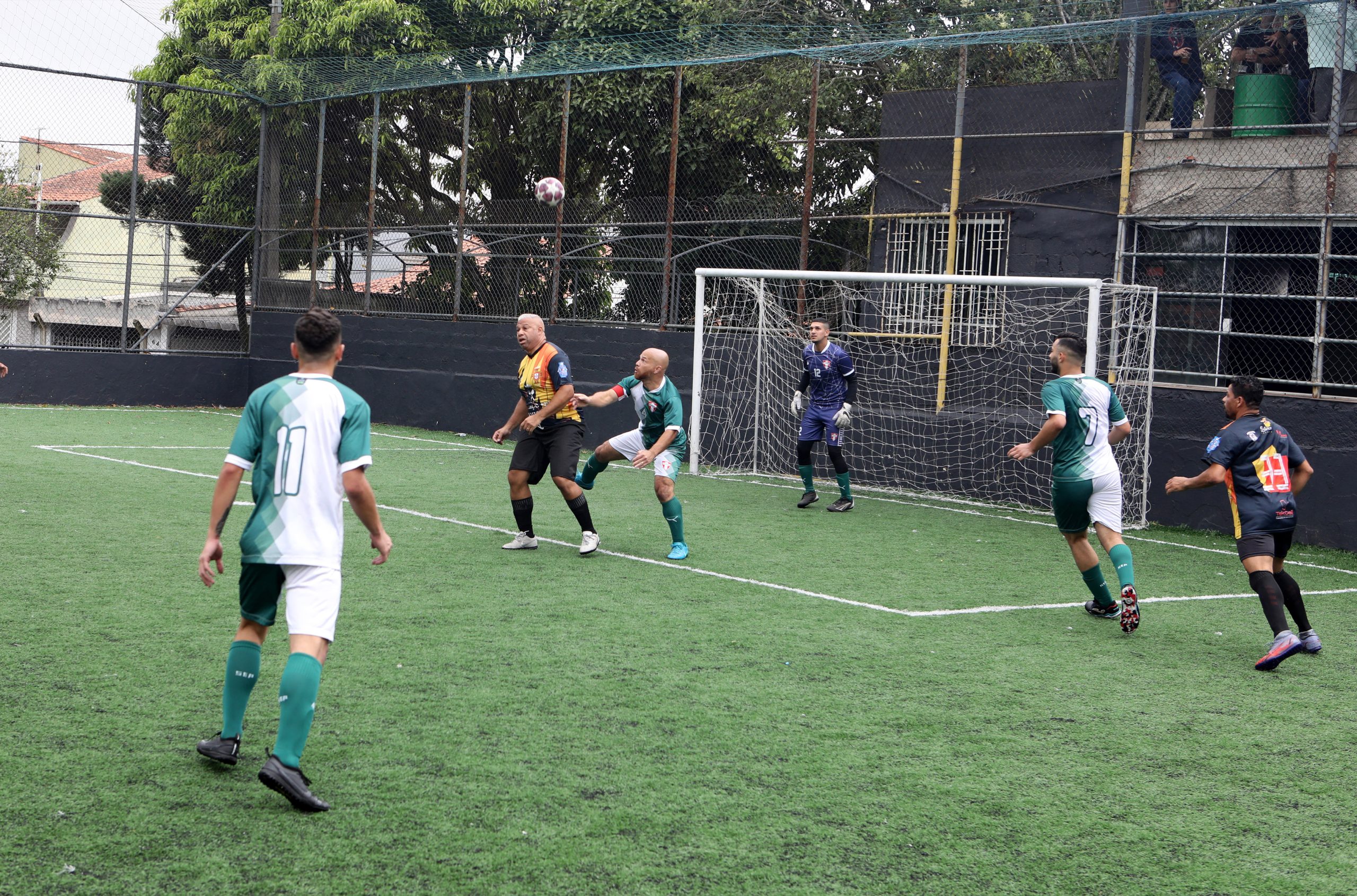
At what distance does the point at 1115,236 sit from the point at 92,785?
12.7m

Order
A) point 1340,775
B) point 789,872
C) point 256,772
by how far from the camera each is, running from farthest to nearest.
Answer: point 1340,775 < point 256,772 < point 789,872

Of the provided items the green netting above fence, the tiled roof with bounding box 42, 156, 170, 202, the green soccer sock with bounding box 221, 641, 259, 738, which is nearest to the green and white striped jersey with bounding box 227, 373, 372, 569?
the green soccer sock with bounding box 221, 641, 259, 738

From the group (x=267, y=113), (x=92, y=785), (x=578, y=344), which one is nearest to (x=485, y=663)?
(x=92, y=785)

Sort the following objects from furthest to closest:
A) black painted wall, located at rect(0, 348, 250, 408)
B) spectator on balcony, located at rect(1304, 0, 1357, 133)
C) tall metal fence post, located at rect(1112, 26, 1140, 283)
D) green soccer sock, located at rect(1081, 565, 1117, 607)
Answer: black painted wall, located at rect(0, 348, 250, 408), tall metal fence post, located at rect(1112, 26, 1140, 283), spectator on balcony, located at rect(1304, 0, 1357, 133), green soccer sock, located at rect(1081, 565, 1117, 607)

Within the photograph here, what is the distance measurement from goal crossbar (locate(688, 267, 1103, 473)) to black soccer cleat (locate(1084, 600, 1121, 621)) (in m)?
4.64

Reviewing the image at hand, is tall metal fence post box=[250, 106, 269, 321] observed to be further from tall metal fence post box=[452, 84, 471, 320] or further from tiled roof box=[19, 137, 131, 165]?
tall metal fence post box=[452, 84, 471, 320]

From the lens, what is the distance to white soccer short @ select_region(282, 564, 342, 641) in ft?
13.9

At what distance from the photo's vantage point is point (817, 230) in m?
16.5

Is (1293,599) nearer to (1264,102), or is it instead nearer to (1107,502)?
(1107,502)

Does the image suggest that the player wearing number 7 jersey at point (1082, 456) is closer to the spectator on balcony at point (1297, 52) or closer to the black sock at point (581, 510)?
the black sock at point (581, 510)

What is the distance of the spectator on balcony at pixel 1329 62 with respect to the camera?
12.3 meters

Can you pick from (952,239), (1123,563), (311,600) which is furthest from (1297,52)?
(311,600)

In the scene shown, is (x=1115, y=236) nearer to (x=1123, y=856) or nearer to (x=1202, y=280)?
(x=1202, y=280)

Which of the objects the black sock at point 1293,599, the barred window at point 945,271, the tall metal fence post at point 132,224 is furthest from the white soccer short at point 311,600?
the tall metal fence post at point 132,224
